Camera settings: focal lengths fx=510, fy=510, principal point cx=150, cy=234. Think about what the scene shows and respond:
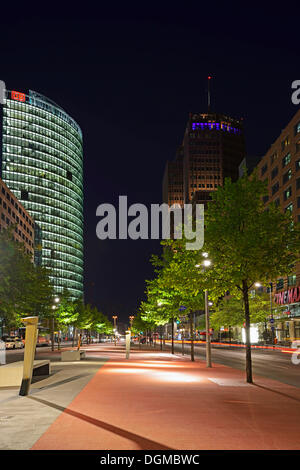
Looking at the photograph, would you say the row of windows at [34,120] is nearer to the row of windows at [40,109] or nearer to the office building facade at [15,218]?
the row of windows at [40,109]

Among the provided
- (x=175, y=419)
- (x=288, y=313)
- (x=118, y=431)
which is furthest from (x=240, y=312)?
(x=118, y=431)

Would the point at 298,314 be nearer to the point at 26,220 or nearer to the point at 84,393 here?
the point at 84,393

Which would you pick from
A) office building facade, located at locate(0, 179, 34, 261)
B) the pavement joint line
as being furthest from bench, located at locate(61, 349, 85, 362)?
office building facade, located at locate(0, 179, 34, 261)

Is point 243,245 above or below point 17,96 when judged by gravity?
below

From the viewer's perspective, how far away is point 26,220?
152m

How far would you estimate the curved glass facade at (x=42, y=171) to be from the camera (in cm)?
17712

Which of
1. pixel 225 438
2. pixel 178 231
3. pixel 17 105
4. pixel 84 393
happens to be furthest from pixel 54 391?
pixel 17 105

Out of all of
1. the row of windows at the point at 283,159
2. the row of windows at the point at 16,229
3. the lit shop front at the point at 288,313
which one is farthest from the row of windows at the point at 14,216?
the lit shop front at the point at 288,313

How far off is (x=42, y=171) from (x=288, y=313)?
127 m

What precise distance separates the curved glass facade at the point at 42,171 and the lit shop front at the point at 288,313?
98.3m

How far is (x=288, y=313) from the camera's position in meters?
80.3

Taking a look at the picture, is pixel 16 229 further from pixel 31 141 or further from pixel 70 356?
pixel 70 356

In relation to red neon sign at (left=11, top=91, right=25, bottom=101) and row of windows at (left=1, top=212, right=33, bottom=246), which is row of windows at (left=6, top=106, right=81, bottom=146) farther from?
row of windows at (left=1, top=212, right=33, bottom=246)

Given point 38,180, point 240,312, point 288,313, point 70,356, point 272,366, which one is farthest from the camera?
point 38,180
